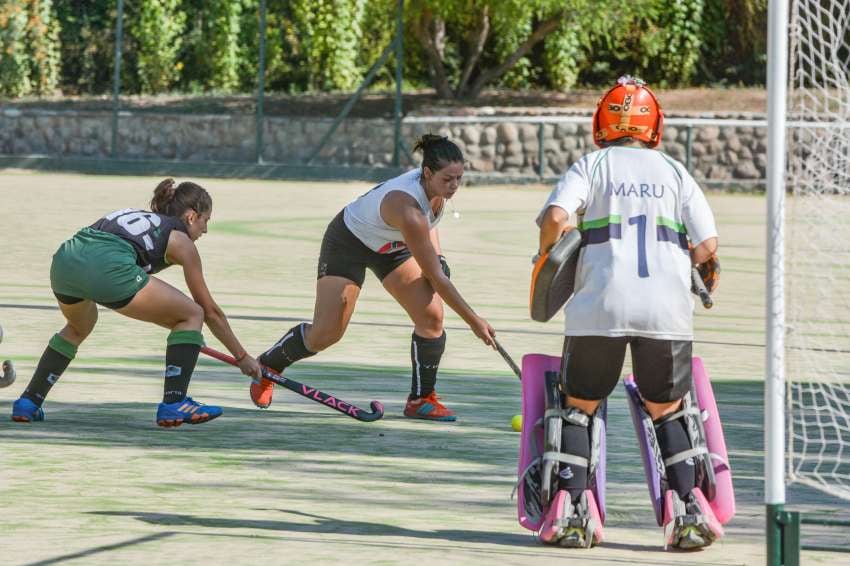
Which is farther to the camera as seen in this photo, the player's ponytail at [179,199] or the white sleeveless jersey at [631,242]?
the player's ponytail at [179,199]

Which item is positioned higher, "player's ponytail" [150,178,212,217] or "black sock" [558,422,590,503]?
"player's ponytail" [150,178,212,217]

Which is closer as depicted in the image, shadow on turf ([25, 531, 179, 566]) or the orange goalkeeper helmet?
shadow on turf ([25, 531, 179, 566])

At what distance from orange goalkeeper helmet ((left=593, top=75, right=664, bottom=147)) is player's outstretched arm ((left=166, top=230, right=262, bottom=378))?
2.27 metres

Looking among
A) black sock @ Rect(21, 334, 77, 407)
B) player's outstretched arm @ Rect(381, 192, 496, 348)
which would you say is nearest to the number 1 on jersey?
player's outstretched arm @ Rect(381, 192, 496, 348)

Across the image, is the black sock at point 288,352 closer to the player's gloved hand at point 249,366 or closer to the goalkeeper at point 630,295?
the player's gloved hand at point 249,366

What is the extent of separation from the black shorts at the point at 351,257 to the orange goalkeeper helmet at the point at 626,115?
2.69 meters

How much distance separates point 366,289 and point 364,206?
20.7 ft

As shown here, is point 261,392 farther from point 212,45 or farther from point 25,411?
point 212,45

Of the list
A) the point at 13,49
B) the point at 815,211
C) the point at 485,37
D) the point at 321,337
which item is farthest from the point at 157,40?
the point at 815,211

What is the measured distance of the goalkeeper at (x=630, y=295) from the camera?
216 inches

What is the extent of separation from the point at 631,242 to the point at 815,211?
3.71ft

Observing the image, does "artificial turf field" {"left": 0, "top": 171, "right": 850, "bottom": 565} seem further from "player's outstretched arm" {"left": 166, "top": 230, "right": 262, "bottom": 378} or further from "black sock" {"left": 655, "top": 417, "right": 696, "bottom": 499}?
"player's outstretched arm" {"left": 166, "top": 230, "right": 262, "bottom": 378}

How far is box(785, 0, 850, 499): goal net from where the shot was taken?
17.7 ft

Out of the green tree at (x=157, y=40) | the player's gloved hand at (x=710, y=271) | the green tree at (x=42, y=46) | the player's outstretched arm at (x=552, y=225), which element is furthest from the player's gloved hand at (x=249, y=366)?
the green tree at (x=42, y=46)
